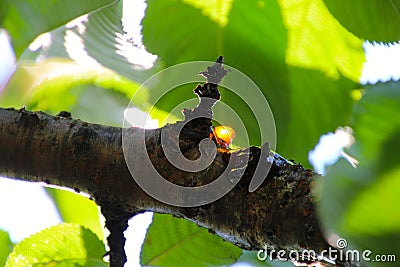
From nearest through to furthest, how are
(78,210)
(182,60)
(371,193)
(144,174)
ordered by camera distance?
(371,193) < (144,174) < (182,60) < (78,210)

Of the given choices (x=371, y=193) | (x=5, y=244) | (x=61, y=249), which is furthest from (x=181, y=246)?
(x=371, y=193)

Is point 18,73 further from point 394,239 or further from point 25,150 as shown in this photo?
point 394,239

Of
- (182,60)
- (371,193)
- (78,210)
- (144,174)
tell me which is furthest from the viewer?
(78,210)

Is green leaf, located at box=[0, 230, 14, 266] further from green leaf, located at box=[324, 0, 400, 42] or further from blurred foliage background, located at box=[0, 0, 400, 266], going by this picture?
green leaf, located at box=[324, 0, 400, 42]

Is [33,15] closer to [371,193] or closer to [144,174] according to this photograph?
[144,174]

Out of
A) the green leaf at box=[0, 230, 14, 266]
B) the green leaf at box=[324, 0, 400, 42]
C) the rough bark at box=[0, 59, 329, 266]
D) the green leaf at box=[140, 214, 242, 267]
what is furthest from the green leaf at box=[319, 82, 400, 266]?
the green leaf at box=[0, 230, 14, 266]

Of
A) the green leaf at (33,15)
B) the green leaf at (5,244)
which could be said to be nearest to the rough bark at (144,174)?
the green leaf at (33,15)
